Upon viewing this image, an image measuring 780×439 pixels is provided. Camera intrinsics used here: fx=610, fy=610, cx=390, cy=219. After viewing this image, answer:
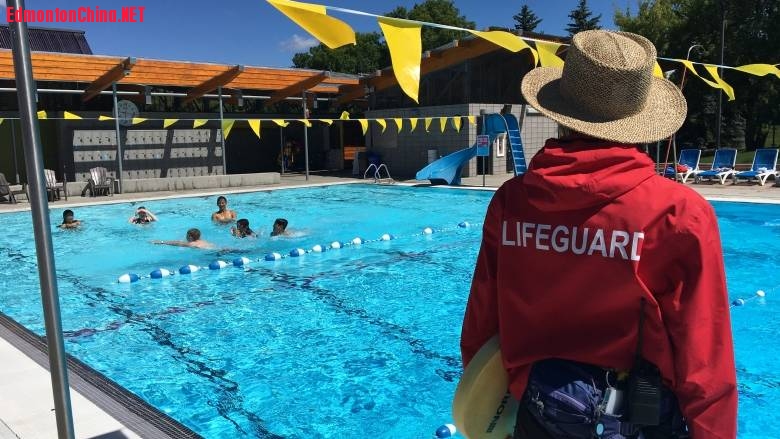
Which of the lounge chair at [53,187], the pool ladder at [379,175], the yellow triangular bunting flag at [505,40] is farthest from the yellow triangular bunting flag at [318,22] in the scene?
the pool ladder at [379,175]

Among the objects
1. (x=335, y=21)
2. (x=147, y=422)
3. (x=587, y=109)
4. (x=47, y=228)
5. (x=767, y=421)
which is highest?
(x=335, y=21)

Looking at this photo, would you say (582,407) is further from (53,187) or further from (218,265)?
(53,187)

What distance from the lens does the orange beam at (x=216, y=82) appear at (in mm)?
18156

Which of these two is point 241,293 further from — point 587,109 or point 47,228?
point 587,109

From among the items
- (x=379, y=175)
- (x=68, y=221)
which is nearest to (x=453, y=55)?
(x=379, y=175)

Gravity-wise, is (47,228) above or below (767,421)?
above

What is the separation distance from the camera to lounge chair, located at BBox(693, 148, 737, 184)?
52.2 feet

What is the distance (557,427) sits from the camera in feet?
4.92

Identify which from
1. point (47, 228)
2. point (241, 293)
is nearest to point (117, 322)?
point (241, 293)

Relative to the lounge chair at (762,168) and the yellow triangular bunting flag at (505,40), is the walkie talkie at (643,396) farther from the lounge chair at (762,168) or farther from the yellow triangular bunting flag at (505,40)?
the lounge chair at (762,168)

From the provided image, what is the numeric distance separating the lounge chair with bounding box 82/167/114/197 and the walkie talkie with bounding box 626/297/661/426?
16.9 meters

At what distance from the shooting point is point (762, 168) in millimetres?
15766

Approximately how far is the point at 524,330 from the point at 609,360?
0.22 meters

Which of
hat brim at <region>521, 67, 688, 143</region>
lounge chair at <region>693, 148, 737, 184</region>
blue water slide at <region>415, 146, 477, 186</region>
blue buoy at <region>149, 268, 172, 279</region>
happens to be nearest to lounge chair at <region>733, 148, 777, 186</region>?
lounge chair at <region>693, 148, 737, 184</region>
